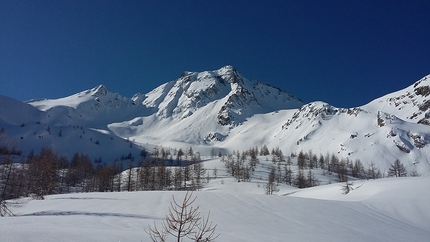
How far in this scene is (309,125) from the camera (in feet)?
655

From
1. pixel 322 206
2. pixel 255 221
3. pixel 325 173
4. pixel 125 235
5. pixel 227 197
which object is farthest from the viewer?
pixel 325 173

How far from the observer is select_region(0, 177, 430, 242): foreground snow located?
28.9 feet

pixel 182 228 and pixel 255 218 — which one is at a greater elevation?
pixel 182 228

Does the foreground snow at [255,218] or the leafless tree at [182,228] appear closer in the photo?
the leafless tree at [182,228]

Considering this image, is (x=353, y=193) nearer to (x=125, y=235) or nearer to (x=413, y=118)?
(x=125, y=235)

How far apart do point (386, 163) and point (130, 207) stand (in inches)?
5401

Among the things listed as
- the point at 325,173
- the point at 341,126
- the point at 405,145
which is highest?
the point at 341,126

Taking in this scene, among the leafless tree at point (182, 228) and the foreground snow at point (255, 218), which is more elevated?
the leafless tree at point (182, 228)

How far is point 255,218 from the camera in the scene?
16.0m

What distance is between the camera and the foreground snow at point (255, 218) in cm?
880

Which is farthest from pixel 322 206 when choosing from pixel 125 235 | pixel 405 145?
pixel 405 145

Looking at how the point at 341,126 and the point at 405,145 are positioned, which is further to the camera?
the point at 341,126

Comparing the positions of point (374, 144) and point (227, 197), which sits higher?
point (374, 144)

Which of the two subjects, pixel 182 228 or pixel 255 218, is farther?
pixel 255 218
